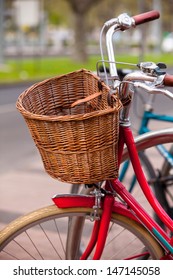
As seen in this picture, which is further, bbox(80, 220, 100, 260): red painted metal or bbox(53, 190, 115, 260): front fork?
bbox(80, 220, 100, 260): red painted metal

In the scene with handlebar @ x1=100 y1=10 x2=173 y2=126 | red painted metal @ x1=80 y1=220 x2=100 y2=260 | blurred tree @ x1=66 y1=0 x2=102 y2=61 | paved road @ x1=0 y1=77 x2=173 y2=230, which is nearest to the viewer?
handlebar @ x1=100 y1=10 x2=173 y2=126

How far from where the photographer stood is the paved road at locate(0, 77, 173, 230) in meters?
4.98

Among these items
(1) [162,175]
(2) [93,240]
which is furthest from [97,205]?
(1) [162,175]

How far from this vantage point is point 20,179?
5.98 m

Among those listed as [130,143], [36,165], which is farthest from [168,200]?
[36,165]

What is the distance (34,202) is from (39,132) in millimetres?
3039

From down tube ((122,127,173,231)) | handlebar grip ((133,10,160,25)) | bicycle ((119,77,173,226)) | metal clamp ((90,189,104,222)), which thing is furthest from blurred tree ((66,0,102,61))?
metal clamp ((90,189,104,222))

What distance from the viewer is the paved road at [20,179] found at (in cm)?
498

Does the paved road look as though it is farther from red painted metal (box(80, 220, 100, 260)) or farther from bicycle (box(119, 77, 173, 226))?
red painted metal (box(80, 220, 100, 260))

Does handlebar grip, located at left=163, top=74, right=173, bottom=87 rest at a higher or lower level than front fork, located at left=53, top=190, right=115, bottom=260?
higher

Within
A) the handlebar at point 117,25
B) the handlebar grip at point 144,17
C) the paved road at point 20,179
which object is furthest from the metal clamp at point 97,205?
the paved road at point 20,179

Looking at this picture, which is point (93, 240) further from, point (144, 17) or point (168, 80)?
point (144, 17)

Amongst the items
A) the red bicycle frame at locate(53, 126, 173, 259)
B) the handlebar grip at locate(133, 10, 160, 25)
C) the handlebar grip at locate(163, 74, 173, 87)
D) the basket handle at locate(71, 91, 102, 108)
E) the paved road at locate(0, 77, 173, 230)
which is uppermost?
the handlebar grip at locate(133, 10, 160, 25)
